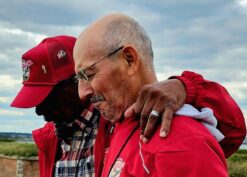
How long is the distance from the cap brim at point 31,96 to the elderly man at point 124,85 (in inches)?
44.0

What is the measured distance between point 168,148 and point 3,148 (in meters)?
14.5

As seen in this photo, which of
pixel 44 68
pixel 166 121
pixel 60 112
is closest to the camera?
pixel 166 121

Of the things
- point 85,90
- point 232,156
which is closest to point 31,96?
point 85,90

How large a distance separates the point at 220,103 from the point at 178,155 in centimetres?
45

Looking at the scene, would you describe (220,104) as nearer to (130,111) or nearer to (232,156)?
(130,111)

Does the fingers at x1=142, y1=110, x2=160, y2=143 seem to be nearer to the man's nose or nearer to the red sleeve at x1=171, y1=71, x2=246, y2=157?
the red sleeve at x1=171, y1=71, x2=246, y2=157

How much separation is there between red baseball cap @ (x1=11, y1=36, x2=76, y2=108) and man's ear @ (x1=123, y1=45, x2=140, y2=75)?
1.27 meters

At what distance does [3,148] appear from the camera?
15422mm

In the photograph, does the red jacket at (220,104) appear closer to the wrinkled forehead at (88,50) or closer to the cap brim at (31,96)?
the wrinkled forehead at (88,50)

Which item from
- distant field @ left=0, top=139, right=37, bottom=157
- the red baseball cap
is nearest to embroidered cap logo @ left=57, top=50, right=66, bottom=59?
the red baseball cap

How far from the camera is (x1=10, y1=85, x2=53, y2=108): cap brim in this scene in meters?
2.98

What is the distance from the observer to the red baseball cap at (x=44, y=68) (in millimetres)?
3020

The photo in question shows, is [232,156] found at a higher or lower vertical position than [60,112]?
lower

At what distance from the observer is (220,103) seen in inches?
74.2
